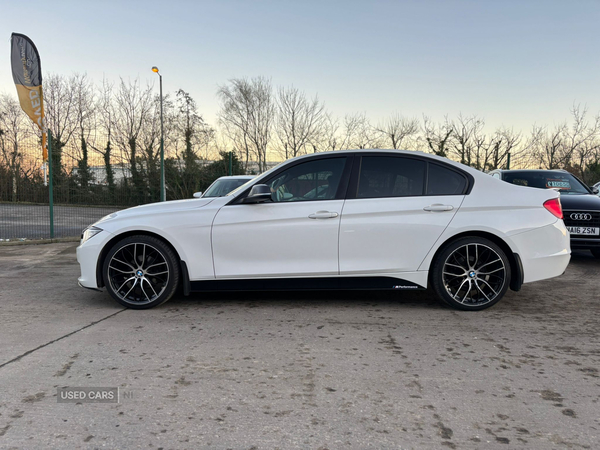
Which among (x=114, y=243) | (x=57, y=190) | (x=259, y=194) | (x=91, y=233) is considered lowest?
(x=114, y=243)

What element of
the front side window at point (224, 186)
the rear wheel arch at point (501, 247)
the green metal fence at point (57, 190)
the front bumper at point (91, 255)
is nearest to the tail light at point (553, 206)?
the rear wheel arch at point (501, 247)

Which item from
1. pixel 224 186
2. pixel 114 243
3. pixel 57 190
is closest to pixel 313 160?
pixel 114 243

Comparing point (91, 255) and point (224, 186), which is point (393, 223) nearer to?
point (91, 255)

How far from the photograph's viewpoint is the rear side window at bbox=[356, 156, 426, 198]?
186 inches

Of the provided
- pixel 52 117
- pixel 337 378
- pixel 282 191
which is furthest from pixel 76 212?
pixel 52 117

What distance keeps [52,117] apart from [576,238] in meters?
36.7

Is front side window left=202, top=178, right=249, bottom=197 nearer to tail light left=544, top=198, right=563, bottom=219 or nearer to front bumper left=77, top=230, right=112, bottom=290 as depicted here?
front bumper left=77, top=230, right=112, bottom=290

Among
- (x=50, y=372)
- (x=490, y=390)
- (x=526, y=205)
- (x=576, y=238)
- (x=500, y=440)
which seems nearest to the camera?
(x=500, y=440)

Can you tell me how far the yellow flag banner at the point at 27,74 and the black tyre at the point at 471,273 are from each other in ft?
37.7

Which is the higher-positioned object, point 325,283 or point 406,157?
point 406,157

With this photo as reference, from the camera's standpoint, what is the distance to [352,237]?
4.60 meters

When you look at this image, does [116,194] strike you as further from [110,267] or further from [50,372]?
[50,372]

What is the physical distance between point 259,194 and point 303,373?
6.66 ft

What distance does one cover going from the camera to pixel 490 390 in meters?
2.81
